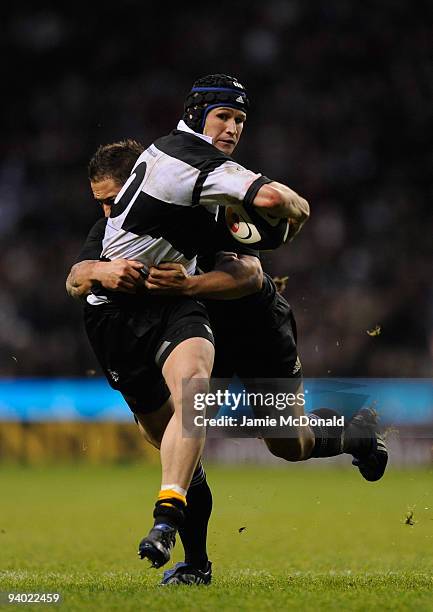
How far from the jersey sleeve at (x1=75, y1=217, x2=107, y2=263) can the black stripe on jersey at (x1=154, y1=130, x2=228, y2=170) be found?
65 centimetres

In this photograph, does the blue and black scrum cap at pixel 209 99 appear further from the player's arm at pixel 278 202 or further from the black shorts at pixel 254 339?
the black shorts at pixel 254 339

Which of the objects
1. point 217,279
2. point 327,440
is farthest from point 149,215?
point 327,440

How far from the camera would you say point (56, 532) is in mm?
7316

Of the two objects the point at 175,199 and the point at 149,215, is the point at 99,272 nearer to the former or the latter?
the point at 149,215

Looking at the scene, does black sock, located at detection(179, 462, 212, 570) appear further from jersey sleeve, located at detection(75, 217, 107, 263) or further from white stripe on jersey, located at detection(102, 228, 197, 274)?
jersey sleeve, located at detection(75, 217, 107, 263)

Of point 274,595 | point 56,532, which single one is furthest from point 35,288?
point 274,595

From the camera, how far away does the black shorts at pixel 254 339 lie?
5.45 m

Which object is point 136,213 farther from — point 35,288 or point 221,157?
point 35,288

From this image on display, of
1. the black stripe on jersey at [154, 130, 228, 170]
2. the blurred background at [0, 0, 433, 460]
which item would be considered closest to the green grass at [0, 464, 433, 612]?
the black stripe on jersey at [154, 130, 228, 170]

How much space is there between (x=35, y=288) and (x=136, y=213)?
33.7ft

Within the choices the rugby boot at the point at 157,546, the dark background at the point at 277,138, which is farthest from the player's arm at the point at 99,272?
the dark background at the point at 277,138

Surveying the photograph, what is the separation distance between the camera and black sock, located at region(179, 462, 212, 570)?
16.3ft

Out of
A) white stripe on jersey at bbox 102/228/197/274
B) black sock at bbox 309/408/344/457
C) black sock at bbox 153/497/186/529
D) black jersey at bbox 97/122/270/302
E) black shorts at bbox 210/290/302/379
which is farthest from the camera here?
black sock at bbox 309/408/344/457

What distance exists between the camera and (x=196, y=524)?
5008mm
